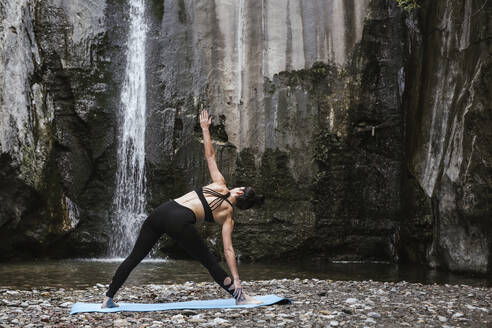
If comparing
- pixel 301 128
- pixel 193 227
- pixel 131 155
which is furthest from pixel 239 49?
pixel 193 227

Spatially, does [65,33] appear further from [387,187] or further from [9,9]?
[387,187]

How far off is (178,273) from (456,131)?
531cm

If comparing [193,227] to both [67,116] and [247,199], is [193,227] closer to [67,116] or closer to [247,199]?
[247,199]

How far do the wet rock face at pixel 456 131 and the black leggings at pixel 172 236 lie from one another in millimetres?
5324

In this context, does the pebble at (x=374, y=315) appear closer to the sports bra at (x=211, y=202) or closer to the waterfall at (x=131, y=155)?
the sports bra at (x=211, y=202)

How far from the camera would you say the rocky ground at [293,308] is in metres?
4.53

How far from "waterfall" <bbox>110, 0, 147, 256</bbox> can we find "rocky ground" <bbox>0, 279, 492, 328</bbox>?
5021 millimetres

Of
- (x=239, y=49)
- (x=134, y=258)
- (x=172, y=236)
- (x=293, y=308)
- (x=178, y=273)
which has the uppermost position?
(x=239, y=49)

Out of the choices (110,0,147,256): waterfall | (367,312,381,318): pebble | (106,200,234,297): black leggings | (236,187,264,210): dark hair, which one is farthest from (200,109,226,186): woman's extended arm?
(110,0,147,256): waterfall

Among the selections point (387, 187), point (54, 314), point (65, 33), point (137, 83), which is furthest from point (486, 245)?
point (65, 33)

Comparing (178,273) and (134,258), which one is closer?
(134,258)

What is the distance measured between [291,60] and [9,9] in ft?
19.4

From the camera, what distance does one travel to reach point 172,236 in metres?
5.12

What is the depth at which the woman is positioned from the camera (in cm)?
510
